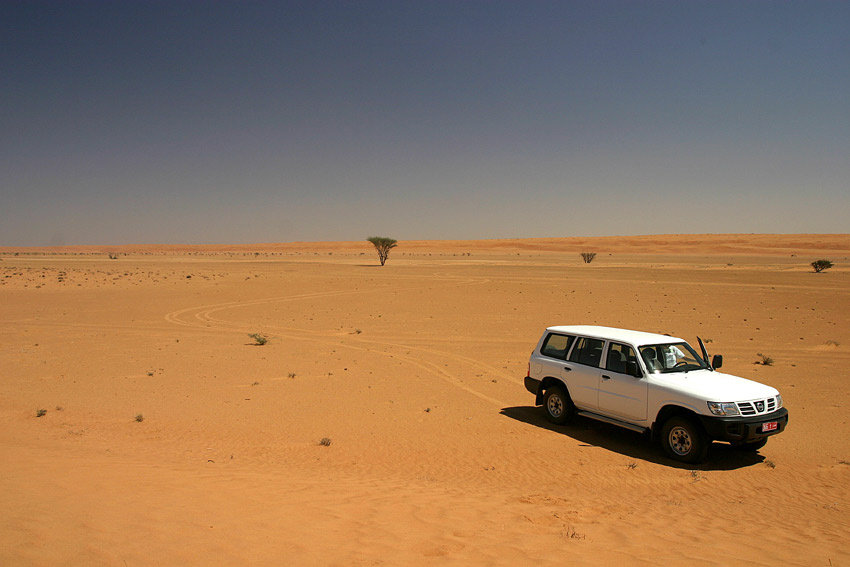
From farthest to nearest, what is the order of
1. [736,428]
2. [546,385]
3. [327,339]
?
[327,339]
[546,385]
[736,428]

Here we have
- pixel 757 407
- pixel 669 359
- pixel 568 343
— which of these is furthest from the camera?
pixel 568 343

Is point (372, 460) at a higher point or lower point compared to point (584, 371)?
lower

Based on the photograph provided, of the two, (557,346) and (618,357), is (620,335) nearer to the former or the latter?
(618,357)

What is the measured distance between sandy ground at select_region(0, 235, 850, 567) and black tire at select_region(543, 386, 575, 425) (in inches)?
9.6

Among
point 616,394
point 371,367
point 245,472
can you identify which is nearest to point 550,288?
point 371,367

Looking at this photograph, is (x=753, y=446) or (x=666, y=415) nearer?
(x=666, y=415)

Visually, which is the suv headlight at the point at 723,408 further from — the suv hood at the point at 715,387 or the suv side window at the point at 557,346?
the suv side window at the point at 557,346

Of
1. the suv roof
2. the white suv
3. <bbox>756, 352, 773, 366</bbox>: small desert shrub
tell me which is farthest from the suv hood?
<bbox>756, 352, 773, 366</bbox>: small desert shrub

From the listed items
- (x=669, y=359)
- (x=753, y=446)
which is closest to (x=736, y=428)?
(x=753, y=446)

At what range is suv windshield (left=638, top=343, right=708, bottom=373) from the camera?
9031 mm

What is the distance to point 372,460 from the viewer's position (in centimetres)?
847

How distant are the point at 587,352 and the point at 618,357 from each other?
695 mm

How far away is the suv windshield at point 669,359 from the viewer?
903 centimetres

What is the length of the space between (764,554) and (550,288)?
111 ft
